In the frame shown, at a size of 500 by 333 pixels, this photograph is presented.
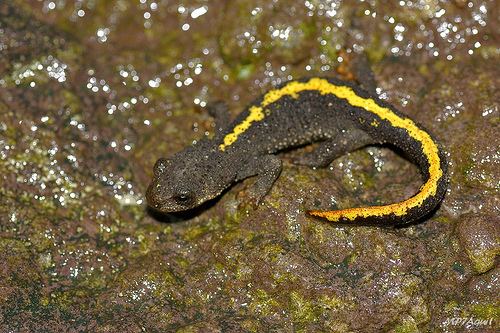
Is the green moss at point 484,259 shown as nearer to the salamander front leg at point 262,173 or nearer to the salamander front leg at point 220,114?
the salamander front leg at point 262,173

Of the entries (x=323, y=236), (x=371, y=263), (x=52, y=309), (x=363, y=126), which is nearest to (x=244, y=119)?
(x=363, y=126)

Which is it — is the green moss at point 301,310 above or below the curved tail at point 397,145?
below

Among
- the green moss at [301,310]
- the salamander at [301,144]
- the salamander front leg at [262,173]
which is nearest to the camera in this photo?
the green moss at [301,310]

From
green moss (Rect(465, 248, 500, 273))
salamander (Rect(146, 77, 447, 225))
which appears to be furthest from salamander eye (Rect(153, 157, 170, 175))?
green moss (Rect(465, 248, 500, 273))

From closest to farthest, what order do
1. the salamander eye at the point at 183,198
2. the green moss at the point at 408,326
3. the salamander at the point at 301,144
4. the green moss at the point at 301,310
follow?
the green moss at the point at 408,326, the green moss at the point at 301,310, the salamander at the point at 301,144, the salamander eye at the point at 183,198

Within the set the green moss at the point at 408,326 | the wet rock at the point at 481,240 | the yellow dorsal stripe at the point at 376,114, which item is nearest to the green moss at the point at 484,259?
the wet rock at the point at 481,240

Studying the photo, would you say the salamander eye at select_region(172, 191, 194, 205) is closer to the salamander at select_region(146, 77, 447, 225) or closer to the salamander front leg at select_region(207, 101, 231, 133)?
the salamander at select_region(146, 77, 447, 225)
